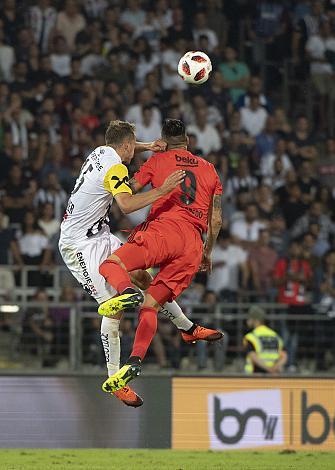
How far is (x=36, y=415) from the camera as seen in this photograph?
13.3m

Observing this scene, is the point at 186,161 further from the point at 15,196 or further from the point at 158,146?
the point at 15,196

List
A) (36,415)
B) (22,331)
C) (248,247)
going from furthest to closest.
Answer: (248,247) < (22,331) < (36,415)

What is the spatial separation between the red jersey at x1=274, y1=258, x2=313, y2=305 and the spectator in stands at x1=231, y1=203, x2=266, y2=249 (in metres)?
0.69

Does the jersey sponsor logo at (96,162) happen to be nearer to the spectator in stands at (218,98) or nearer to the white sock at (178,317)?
the white sock at (178,317)

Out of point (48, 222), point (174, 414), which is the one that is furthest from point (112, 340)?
point (48, 222)

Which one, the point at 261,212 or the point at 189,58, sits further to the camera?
the point at 261,212

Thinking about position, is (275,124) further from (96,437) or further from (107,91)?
(96,437)

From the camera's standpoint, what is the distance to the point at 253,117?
1997 centimetres

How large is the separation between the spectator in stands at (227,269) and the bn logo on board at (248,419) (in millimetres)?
3413

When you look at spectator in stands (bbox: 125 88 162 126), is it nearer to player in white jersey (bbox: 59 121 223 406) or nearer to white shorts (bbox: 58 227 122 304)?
player in white jersey (bbox: 59 121 223 406)

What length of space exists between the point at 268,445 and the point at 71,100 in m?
7.40

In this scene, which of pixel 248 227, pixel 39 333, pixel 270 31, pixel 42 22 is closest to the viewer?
pixel 39 333

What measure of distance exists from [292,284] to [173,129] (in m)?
6.61

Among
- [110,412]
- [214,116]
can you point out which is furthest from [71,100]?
Result: [110,412]
